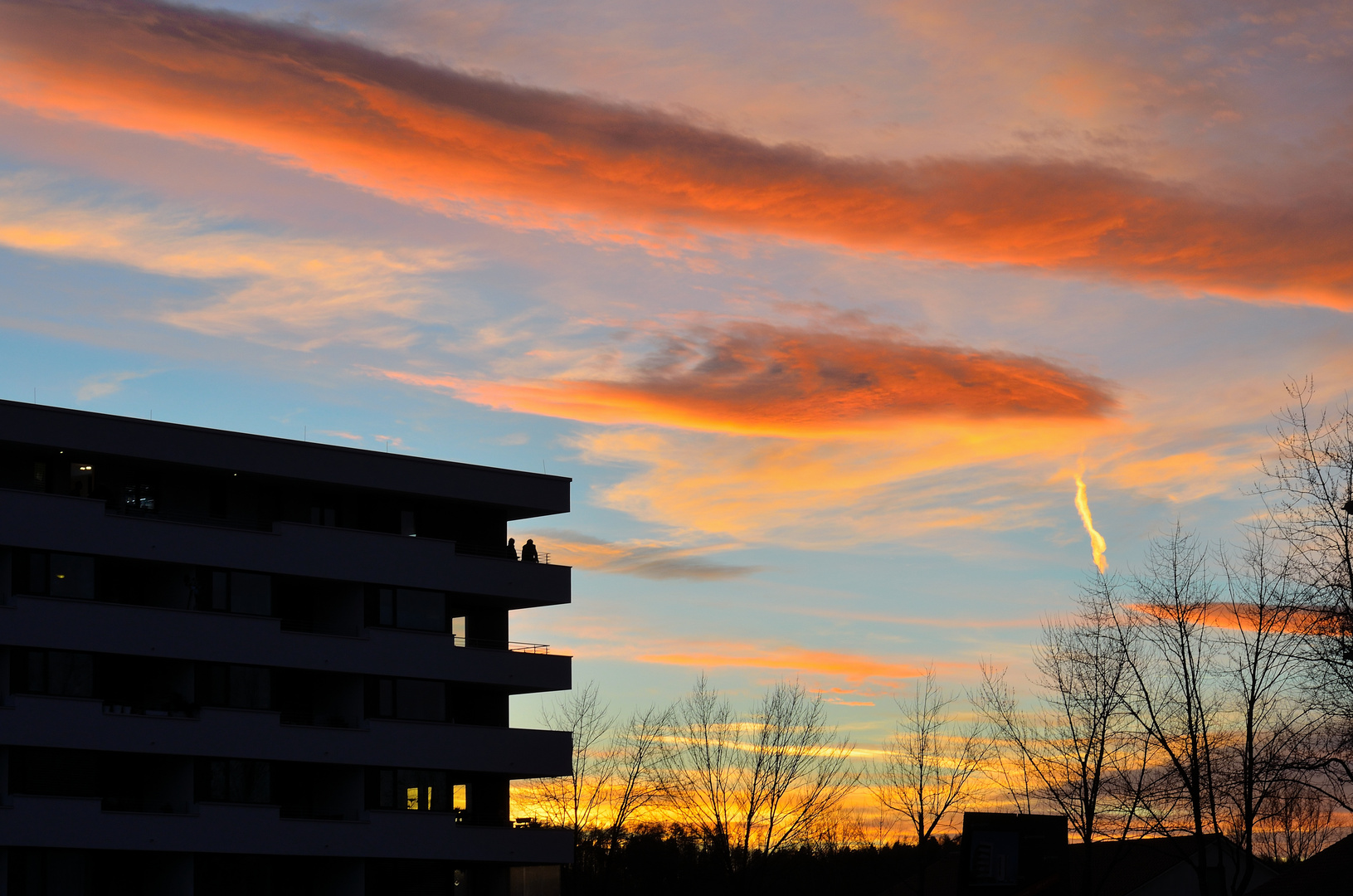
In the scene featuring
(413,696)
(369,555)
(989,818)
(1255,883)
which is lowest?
(1255,883)

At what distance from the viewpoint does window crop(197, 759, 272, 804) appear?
5334 centimetres

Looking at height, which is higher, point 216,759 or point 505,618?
point 505,618

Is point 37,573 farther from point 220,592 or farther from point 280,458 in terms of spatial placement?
point 280,458

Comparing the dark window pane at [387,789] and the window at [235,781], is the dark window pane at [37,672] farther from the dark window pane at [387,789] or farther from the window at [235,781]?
the dark window pane at [387,789]

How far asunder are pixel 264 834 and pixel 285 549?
1054cm

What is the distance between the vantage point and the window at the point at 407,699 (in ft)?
190

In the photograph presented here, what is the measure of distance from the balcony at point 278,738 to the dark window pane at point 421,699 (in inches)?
25.5

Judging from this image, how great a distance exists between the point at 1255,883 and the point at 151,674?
59.9 metres

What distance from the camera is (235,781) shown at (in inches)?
2127

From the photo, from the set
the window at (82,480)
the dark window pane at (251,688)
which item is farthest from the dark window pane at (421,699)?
the window at (82,480)

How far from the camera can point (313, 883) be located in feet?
182

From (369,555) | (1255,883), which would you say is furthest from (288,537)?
(1255,883)

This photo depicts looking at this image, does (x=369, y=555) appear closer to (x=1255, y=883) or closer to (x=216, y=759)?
(x=216, y=759)

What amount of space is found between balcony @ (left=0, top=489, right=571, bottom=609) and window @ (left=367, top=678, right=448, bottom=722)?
392cm
